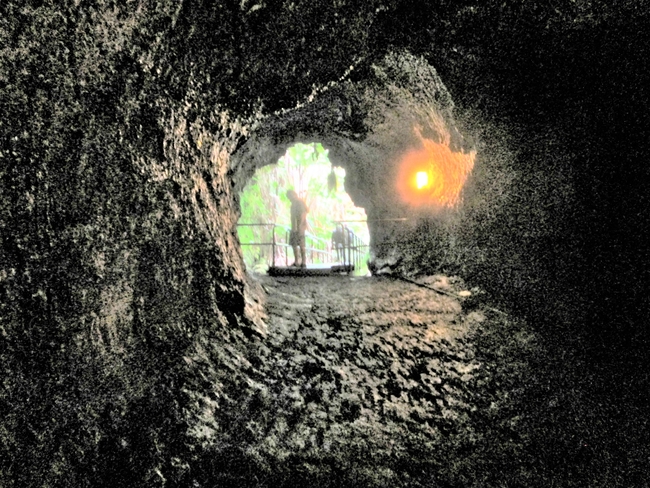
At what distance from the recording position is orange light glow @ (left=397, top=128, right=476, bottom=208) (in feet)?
15.0

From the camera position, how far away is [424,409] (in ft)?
7.23

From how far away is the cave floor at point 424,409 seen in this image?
5.90ft

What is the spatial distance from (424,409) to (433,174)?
4.11 meters

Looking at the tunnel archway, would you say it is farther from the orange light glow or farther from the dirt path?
the dirt path

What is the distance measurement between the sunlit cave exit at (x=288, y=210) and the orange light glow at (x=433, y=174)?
143 inches

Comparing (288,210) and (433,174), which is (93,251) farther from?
(288,210)

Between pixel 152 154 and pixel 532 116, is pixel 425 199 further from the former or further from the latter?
pixel 152 154

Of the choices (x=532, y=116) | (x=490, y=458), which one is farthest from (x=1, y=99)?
(x=532, y=116)

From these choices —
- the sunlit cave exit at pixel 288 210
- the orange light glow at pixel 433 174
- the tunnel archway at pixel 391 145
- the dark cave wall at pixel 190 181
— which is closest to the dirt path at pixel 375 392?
the dark cave wall at pixel 190 181

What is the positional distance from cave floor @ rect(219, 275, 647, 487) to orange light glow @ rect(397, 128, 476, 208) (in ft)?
6.51

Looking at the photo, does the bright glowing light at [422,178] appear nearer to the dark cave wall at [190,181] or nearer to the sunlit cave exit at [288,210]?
the dark cave wall at [190,181]

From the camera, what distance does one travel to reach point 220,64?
7.89 ft

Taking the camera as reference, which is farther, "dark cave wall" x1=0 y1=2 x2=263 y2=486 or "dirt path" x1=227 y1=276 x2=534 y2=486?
"dirt path" x1=227 y1=276 x2=534 y2=486

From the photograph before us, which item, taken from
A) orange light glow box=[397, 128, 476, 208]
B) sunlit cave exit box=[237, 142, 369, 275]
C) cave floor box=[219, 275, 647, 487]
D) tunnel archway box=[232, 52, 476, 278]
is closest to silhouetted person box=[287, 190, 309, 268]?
tunnel archway box=[232, 52, 476, 278]
